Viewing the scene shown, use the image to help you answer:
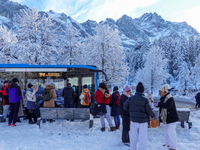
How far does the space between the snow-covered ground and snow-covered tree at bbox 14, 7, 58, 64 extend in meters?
10.6

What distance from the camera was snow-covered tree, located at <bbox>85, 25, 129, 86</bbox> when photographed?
1908 cm

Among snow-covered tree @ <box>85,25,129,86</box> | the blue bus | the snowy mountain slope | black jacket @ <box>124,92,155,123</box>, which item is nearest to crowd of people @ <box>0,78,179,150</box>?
black jacket @ <box>124,92,155,123</box>

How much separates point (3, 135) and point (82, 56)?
16.7 meters

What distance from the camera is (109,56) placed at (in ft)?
63.4

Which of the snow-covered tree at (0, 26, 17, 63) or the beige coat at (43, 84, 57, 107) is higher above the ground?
the snow-covered tree at (0, 26, 17, 63)

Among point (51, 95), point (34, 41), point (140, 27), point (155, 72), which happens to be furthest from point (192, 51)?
point (140, 27)

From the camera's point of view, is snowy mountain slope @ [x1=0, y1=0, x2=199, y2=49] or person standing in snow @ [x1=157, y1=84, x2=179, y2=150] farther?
snowy mountain slope @ [x1=0, y1=0, x2=199, y2=49]

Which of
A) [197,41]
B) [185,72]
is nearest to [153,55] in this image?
[185,72]

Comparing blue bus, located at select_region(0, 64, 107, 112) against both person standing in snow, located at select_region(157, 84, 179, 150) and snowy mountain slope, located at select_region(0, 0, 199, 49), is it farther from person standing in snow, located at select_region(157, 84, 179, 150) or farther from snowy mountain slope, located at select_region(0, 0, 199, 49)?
snowy mountain slope, located at select_region(0, 0, 199, 49)

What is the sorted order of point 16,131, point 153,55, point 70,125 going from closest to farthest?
point 16,131
point 70,125
point 153,55

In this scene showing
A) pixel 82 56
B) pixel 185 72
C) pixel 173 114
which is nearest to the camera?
pixel 173 114

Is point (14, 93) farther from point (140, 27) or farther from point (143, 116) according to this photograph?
point (140, 27)

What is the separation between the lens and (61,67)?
8430mm

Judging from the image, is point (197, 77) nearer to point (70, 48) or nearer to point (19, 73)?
point (70, 48)
